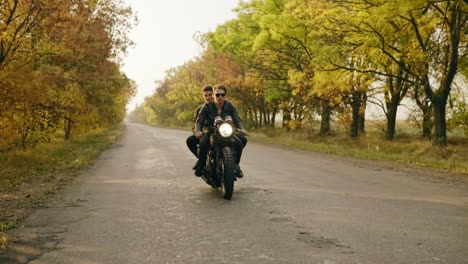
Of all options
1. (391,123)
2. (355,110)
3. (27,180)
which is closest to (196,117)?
(27,180)

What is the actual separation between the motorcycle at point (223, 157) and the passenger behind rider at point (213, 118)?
0.13 m

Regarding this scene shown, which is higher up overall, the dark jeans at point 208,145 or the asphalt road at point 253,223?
the dark jeans at point 208,145

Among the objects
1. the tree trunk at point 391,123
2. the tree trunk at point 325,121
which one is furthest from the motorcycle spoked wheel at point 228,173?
the tree trunk at point 325,121

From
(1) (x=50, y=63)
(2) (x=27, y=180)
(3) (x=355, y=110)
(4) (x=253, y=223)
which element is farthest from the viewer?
(3) (x=355, y=110)

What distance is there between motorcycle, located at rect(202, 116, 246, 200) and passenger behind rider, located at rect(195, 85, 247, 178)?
13 centimetres

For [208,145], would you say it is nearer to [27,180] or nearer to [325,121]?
[27,180]

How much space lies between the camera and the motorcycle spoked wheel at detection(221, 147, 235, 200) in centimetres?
795

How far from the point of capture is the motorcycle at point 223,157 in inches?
314

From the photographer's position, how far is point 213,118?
882 centimetres

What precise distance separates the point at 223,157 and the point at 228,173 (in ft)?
1.06

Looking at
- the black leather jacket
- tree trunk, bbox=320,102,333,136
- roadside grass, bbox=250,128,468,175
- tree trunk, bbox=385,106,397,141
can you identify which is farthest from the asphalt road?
tree trunk, bbox=320,102,333,136

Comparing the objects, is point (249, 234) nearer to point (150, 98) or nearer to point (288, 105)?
point (288, 105)

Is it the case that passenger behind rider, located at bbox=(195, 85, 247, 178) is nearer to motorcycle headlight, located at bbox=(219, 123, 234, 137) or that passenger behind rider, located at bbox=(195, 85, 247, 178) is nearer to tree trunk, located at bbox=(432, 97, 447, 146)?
motorcycle headlight, located at bbox=(219, 123, 234, 137)

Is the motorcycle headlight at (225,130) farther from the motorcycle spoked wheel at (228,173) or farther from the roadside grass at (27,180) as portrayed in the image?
the roadside grass at (27,180)
